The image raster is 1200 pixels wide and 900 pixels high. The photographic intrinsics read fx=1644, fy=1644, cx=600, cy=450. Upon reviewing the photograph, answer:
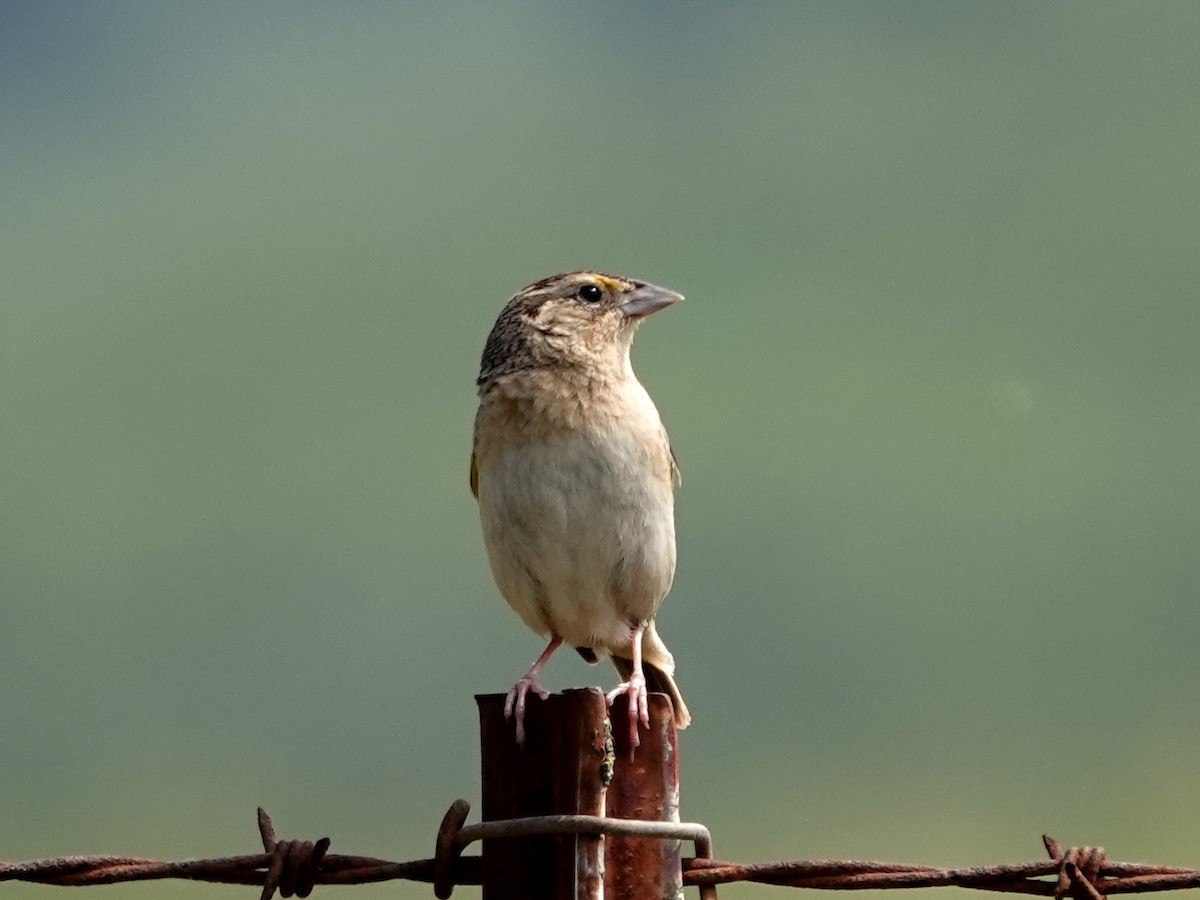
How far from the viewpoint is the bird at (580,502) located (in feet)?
21.6

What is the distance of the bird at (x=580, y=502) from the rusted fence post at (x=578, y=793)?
82.3 inches

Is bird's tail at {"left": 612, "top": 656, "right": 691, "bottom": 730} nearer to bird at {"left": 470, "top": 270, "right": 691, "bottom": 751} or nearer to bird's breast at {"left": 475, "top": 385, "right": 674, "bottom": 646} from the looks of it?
bird at {"left": 470, "top": 270, "right": 691, "bottom": 751}

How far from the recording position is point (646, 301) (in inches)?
304

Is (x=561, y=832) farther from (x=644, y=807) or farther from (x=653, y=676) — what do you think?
(x=653, y=676)

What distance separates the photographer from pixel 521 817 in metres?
3.96

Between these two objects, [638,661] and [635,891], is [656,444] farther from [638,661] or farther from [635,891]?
[635,891]

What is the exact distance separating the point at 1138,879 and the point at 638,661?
9.70ft

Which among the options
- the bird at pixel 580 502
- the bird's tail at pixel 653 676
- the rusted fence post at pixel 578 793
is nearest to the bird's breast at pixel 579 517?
the bird at pixel 580 502

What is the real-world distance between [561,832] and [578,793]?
0.10 m

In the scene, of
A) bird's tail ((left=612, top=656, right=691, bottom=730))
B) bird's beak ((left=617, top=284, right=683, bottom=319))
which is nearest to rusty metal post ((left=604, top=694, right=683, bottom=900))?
bird's tail ((left=612, top=656, right=691, bottom=730))

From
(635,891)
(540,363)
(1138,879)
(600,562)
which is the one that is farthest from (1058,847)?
(540,363)

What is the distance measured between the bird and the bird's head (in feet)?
0.05

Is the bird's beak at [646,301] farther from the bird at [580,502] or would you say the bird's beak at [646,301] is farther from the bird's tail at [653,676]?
the bird's tail at [653,676]

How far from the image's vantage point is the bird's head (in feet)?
24.0
